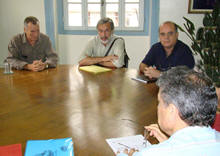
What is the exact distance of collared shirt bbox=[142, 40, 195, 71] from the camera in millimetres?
2609

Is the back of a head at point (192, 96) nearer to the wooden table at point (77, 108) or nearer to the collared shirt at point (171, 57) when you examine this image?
the wooden table at point (77, 108)

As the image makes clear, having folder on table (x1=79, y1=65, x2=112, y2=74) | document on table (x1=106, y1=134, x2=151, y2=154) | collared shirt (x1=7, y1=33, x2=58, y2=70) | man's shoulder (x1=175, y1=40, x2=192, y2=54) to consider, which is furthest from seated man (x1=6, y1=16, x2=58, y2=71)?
document on table (x1=106, y1=134, x2=151, y2=154)

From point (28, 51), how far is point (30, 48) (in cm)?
4

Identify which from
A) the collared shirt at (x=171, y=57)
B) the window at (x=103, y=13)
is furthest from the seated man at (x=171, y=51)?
the window at (x=103, y=13)

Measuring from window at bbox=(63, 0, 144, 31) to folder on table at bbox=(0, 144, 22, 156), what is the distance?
3.73m

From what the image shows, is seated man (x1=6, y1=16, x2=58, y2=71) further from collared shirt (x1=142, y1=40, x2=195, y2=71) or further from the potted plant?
the potted plant

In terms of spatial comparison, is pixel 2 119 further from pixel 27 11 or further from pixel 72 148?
pixel 27 11

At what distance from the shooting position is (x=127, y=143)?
1161 mm

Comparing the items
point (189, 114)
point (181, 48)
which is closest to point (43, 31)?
point (181, 48)

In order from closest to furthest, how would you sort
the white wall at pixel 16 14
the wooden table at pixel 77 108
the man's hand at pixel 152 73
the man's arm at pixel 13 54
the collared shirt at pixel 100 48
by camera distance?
the wooden table at pixel 77 108
the man's hand at pixel 152 73
the man's arm at pixel 13 54
the collared shirt at pixel 100 48
the white wall at pixel 16 14

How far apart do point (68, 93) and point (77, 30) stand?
9.70 ft

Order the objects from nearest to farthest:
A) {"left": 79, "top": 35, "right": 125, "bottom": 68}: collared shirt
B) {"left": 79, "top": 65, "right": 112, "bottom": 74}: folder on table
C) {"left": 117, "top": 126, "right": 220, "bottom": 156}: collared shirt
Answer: {"left": 117, "top": 126, "right": 220, "bottom": 156}: collared shirt, {"left": 79, "top": 65, "right": 112, "bottom": 74}: folder on table, {"left": 79, "top": 35, "right": 125, "bottom": 68}: collared shirt

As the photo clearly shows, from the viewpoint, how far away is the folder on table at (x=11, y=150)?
107 cm

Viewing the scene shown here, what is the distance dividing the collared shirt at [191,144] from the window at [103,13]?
3.86m
